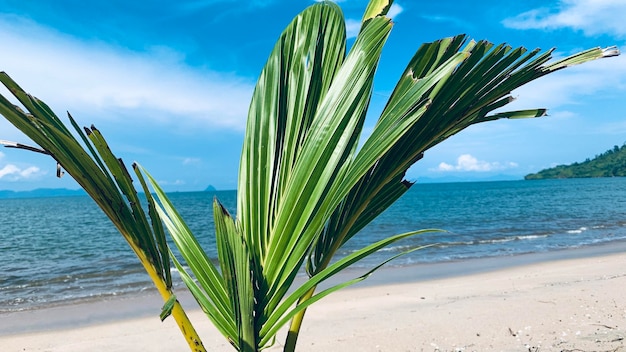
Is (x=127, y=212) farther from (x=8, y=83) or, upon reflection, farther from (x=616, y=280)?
(x=616, y=280)

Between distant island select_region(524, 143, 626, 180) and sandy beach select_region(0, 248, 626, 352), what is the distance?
472 ft

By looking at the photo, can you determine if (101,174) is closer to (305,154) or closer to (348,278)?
(305,154)

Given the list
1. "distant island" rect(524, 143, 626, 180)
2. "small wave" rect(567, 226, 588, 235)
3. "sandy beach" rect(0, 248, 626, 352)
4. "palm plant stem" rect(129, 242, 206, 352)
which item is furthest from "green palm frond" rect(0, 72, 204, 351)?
"distant island" rect(524, 143, 626, 180)

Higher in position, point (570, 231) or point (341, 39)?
point (341, 39)

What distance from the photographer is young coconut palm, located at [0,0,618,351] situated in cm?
118

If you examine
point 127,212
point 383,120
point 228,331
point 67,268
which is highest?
point 383,120

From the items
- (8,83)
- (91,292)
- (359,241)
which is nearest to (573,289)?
(8,83)

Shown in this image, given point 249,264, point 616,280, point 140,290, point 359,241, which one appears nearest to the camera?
point 249,264

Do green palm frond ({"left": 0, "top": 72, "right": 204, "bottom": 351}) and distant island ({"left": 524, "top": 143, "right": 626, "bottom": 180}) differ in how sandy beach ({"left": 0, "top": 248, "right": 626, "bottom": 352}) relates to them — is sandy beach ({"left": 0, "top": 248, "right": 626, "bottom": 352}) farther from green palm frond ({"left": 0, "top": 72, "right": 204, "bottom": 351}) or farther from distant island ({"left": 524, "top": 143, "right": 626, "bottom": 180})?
distant island ({"left": 524, "top": 143, "right": 626, "bottom": 180})

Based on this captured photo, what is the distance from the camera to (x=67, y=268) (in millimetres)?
15094

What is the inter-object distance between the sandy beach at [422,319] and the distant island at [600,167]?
143904 mm

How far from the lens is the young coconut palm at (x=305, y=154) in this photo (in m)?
1.18

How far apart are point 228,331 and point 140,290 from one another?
→ 10388 mm

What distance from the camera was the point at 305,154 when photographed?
1.21 metres
